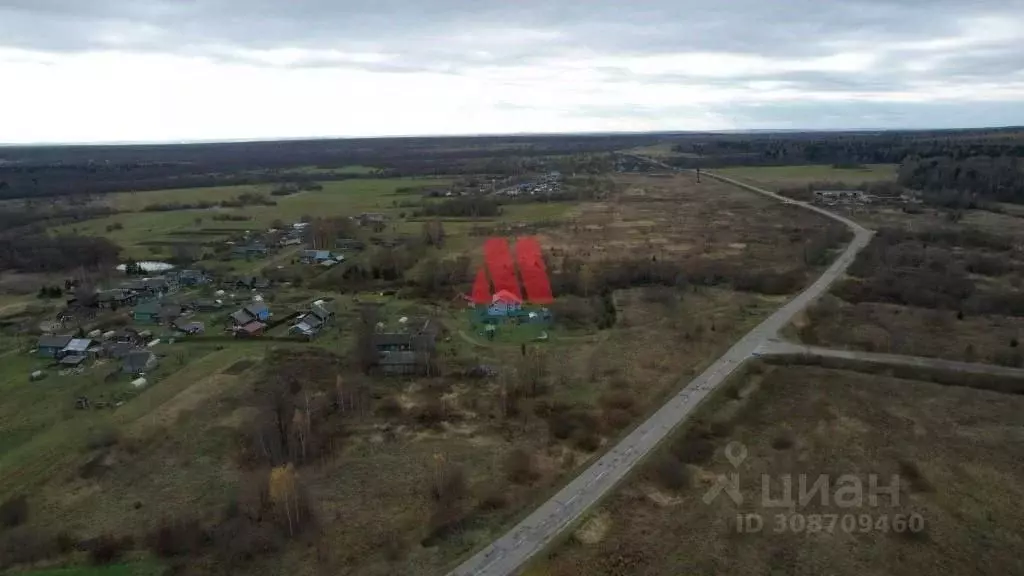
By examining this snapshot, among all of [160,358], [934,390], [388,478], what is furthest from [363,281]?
[934,390]

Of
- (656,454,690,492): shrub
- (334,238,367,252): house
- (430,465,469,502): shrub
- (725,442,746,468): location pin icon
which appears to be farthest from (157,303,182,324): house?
(725,442,746,468): location pin icon

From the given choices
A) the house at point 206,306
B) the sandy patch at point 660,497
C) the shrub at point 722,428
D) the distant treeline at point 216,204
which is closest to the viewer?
the sandy patch at point 660,497

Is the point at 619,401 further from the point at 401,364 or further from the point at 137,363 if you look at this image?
the point at 137,363

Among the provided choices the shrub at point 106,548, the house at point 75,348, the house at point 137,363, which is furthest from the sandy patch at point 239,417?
the house at point 75,348

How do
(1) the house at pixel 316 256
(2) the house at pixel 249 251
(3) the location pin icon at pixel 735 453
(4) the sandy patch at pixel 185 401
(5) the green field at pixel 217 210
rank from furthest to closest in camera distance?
(5) the green field at pixel 217 210 → (2) the house at pixel 249 251 → (1) the house at pixel 316 256 → (4) the sandy patch at pixel 185 401 → (3) the location pin icon at pixel 735 453

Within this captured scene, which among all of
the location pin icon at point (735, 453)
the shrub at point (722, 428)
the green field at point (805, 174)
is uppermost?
the green field at point (805, 174)

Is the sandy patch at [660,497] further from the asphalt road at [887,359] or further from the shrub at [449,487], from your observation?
the asphalt road at [887,359]

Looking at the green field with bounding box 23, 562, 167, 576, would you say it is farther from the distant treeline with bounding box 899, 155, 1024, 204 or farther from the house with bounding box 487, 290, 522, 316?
Answer: the distant treeline with bounding box 899, 155, 1024, 204

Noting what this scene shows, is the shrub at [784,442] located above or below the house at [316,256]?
below
